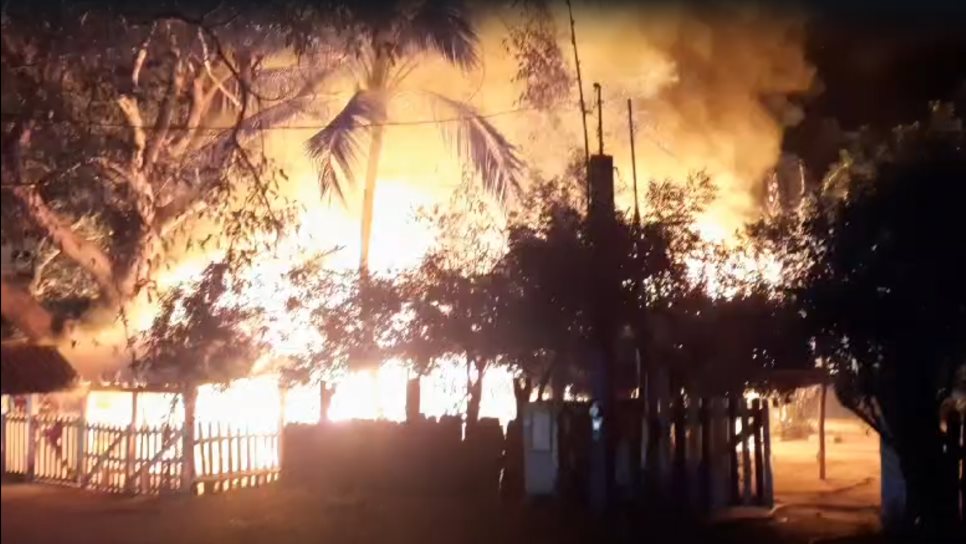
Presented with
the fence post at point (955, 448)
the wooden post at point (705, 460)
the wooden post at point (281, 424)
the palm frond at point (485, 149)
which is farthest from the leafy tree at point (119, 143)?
the fence post at point (955, 448)

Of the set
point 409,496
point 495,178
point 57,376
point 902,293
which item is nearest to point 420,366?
point 409,496

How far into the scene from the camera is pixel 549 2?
55.9ft

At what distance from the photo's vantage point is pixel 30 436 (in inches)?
547

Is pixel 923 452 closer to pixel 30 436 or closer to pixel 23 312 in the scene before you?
pixel 23 312

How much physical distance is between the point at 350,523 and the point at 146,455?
3.90m

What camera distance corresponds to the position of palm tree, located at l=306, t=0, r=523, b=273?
51.3ft

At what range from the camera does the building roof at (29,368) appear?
7527 mm

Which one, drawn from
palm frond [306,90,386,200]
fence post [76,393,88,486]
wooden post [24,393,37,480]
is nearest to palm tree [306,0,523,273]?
palm frond [306,90,386,200]

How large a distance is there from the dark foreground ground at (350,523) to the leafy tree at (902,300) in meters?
1.20

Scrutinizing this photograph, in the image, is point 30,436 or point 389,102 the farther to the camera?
point 389,102

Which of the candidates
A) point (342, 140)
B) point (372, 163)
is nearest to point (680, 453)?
point (342, 140)

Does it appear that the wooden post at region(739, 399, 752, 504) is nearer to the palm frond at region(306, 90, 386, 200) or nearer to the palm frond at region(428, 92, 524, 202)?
the palm frond at region(428, 92, 524, 202)

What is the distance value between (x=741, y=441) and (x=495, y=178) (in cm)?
549

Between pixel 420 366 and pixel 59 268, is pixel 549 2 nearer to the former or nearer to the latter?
pixel 420 366
